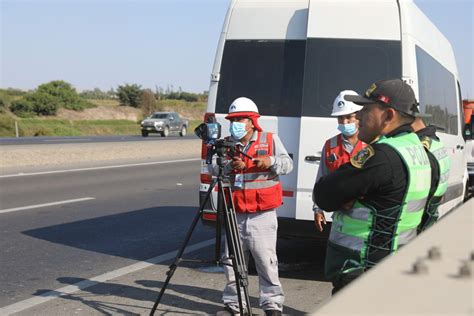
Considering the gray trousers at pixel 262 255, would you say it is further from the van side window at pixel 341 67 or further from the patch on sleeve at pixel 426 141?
the patch on sleeve at pixel 426 141

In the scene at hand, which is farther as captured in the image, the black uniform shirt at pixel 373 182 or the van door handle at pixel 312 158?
the van door handle at pixel 312 158

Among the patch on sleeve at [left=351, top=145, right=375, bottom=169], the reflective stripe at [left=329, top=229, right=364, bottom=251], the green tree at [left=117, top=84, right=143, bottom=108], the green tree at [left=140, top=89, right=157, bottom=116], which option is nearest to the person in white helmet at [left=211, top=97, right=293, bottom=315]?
the reflective stripe at [left=329, top=229, right=364, bottom=251]

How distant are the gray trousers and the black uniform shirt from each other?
2.36 m

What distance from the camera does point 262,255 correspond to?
5.53m

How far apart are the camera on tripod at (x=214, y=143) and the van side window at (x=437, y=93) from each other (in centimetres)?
250

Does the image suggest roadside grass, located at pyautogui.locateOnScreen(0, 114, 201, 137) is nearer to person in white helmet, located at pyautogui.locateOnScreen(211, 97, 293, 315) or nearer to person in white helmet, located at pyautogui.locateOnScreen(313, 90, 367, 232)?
person in white helmet, located at pyautogui.locateOnScreen(211, 97, 293, 315)

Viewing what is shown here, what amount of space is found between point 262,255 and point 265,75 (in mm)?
2188

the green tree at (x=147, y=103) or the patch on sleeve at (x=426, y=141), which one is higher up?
the green tree at (x=147, y=103)

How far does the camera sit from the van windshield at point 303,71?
22.0 ft

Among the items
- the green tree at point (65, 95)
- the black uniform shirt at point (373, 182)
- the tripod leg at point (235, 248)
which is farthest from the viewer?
the green tree at point (65, 95)

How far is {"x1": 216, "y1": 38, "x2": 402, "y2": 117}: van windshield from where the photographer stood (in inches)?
265

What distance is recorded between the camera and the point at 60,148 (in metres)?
25.3

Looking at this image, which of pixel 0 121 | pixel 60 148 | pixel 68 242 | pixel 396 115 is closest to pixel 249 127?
pixel 396 115

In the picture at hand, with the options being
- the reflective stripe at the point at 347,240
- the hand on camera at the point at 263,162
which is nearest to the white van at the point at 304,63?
the hand on camera at the point at 263,162
